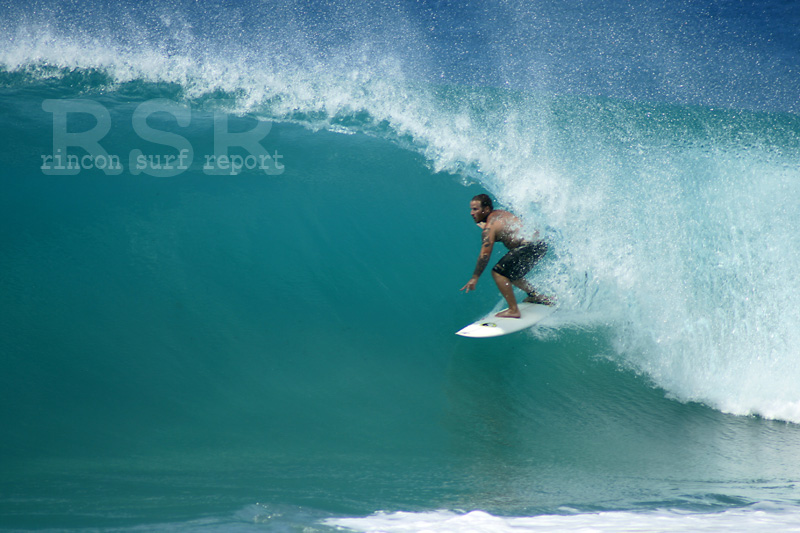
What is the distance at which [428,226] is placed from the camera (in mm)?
6309

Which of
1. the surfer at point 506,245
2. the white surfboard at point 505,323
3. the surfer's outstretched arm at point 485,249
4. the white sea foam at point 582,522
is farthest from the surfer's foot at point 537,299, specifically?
the white sea foam at point 582,522

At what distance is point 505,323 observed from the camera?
15.8 feet

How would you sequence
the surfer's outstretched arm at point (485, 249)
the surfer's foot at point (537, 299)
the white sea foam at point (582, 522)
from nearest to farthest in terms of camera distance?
the white sea foam at point (582, 522) → the surfer's outstretched arm at point (485, 249) → the surfer's foot at point (537, 299)

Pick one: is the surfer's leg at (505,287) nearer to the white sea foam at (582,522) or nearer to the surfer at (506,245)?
the surfer at (506,245)

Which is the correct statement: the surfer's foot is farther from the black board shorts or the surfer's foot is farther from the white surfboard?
the black board shorts

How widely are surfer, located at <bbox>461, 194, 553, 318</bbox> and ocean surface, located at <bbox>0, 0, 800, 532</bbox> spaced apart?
1.66 ft

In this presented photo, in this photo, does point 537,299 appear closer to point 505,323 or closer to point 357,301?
→ point 505,323

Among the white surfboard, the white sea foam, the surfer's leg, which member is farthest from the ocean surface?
the surfer's leg

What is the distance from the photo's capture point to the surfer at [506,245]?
4.69 metres

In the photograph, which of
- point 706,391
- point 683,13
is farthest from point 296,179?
point 683,13

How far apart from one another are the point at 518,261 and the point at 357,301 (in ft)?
5.15

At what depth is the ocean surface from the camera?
3.27 metres

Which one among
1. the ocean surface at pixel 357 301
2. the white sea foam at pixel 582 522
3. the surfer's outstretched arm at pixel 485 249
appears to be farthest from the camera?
the surfer's outstretched arm at pixel 485 249

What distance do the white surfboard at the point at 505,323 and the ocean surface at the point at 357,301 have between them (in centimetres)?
22
